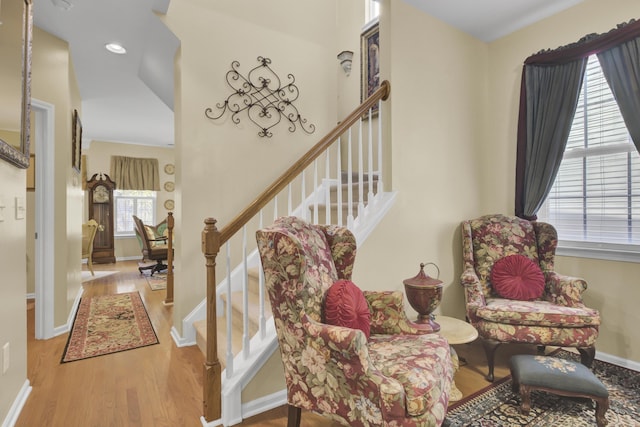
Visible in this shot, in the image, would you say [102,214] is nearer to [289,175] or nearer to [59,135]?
[59,135]

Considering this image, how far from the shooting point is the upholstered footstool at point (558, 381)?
171 centimetres

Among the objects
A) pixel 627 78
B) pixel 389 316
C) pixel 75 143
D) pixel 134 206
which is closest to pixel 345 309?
pixel 389 316

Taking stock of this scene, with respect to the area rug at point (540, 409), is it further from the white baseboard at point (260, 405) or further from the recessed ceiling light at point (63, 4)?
the recessed ceiling light at point (63, 4)

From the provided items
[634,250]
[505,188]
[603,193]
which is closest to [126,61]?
[505,188]

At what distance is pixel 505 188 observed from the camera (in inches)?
124

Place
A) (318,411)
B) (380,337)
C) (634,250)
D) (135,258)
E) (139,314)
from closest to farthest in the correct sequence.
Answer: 1. (318,411)
2. (380,337)
3. (634,250)
4. (139,314)
5. (135,258)

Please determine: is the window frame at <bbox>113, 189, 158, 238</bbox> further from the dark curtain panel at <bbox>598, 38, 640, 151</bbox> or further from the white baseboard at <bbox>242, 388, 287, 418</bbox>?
the dark curtain panel at <bbox>598, 38, 640, 151</bbox>

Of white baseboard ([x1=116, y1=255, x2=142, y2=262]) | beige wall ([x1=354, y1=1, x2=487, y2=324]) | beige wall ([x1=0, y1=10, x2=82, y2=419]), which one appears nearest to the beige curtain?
white baseboard ([x1=116, y1=255, x2=142, y2=262])

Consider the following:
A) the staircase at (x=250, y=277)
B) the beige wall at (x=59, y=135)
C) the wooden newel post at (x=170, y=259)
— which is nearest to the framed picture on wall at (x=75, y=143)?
the beige wall at (x=59, y=135)

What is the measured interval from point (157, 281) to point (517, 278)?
5105mm

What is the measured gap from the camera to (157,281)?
5.36 m

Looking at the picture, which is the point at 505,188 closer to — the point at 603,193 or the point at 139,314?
the point at 603,193

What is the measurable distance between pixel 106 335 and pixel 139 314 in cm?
61

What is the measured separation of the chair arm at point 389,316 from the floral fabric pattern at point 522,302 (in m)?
0.75
